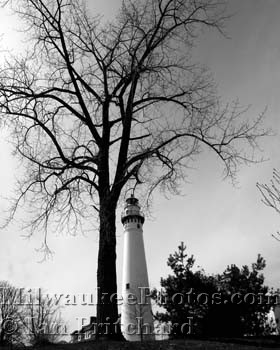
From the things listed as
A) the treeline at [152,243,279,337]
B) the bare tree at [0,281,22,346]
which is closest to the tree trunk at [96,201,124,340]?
the treeline at [152,243,279,337]

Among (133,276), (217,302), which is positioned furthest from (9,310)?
(217,302)

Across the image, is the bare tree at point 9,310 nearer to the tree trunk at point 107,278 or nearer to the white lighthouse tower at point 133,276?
the white lighthouse tower at point 133,276

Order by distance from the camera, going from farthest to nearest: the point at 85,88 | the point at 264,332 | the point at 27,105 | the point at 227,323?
the point at 264,332 → the point at 227,323 → the point at 85,88 → the point at 27,105

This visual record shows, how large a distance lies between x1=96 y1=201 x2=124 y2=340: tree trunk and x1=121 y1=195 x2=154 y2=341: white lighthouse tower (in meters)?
13.0

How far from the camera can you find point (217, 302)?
51.9ft

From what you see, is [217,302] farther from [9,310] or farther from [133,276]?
[9,310]

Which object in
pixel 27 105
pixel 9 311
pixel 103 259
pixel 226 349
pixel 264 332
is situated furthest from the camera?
pixel 9 311

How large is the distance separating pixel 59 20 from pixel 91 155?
3806 mm

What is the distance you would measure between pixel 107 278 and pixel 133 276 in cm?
1941

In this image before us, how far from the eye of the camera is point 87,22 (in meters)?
11.3

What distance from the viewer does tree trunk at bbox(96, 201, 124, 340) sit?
839 centimetres

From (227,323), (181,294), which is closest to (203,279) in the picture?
(181,294)

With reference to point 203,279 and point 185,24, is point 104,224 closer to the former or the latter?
point 185,24

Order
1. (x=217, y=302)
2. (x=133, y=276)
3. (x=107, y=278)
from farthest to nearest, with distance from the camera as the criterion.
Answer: (x=133, y=276) < (x=217, y=302) < (x=107, y=278)
